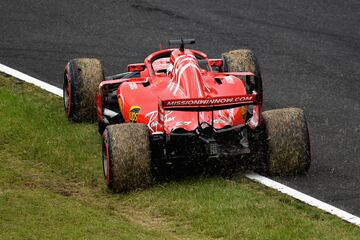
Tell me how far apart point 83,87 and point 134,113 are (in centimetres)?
181

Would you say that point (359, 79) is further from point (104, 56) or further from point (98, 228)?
point (98, 228)

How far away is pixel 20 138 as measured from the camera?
1528 centimetres

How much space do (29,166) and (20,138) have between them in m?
1.06

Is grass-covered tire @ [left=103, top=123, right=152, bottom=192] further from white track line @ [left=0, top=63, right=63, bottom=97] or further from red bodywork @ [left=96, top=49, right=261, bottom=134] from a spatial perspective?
white track line @ [left=0, top=63, right=63, bottom=97]

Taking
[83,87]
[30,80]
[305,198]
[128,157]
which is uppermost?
[83,87]

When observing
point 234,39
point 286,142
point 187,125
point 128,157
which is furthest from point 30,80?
point 286,142

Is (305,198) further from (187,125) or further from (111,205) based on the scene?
(111,205)

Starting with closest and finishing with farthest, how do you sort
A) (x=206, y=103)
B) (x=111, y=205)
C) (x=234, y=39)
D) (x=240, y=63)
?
(x=111, y=205), (x=206, y=103), (x=240, y=63), (x=234, y=39)

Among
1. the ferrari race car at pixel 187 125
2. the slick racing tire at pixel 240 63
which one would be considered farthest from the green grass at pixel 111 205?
the slick racing tire at pixel 240 63

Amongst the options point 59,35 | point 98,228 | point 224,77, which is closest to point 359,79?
point 224,77

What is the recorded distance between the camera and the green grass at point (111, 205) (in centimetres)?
1168

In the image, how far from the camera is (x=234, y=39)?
19984 mm

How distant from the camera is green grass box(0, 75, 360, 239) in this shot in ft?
38.3

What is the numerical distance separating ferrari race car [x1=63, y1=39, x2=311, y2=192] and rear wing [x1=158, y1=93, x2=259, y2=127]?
11 millimetres
